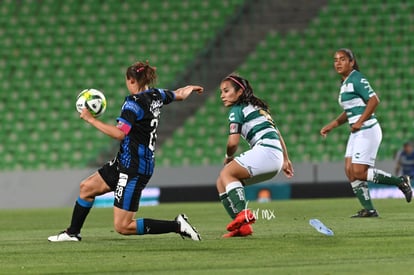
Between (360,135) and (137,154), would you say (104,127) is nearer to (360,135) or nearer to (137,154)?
(137,154)

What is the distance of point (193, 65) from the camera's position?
2156cm

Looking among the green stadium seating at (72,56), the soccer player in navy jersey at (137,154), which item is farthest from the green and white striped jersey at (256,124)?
the green stadium seating at (72,56)

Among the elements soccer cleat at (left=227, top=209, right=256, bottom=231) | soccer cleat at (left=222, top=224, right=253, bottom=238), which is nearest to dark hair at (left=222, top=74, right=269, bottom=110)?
soccer cleat at (left=227, top=209, right=256, bottom=231)

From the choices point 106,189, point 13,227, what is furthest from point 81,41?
point 106,189

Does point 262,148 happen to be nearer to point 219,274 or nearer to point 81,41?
point 219,274

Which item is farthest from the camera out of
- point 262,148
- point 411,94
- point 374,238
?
point 411,94

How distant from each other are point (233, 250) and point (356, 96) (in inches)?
166

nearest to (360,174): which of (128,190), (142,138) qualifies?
(142,138)

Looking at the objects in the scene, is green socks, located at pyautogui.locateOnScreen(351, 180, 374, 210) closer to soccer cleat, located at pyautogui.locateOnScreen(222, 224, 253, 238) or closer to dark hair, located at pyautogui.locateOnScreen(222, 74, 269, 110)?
dark hair, located at pyautogui.locateOnScreen(222, 74, 269, 110)

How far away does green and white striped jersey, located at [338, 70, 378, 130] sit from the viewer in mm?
11195

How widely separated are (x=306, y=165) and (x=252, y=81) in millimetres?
2845

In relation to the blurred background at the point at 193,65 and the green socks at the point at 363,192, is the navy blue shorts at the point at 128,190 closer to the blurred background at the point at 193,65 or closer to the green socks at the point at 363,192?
the green socks at the point at 363,192

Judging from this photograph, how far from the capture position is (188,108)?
21.3 metres

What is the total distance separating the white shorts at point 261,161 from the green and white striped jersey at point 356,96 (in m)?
2.46
